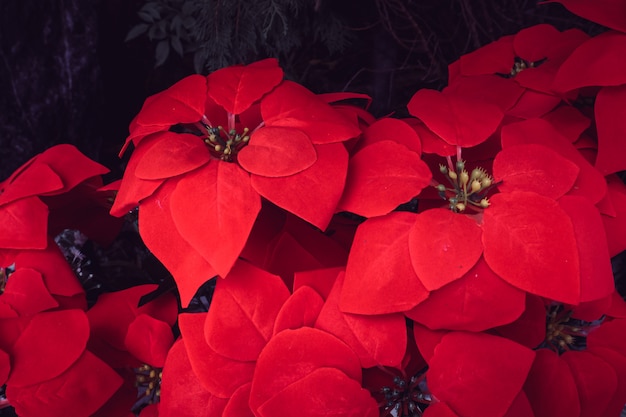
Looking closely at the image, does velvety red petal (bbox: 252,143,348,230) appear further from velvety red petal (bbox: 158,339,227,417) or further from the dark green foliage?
the dark green foliage

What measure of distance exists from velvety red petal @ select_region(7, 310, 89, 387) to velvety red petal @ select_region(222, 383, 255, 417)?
16cm

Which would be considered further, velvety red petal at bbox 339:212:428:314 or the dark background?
the dark background

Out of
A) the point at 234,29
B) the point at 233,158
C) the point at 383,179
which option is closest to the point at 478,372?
the point at 383,179

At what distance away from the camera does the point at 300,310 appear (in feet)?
1.70

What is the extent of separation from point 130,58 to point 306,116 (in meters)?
0.72

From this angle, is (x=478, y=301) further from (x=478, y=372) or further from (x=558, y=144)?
(x=558, y=144)

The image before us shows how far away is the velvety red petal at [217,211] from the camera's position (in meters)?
0.47

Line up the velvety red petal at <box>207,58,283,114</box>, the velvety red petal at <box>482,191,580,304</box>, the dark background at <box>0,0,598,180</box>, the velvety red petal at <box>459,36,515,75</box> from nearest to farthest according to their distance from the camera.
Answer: the velvety red petal at <box>482,191,580,304</box>
the velvety red petal at <box>207,58,283,114</box>
the velvety red petal at <box>459,36,515,75</box>
the dark background at <box>0,0,598,180</box>

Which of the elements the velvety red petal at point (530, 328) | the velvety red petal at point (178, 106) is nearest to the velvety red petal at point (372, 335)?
the velvety red petal at point (530, 328)

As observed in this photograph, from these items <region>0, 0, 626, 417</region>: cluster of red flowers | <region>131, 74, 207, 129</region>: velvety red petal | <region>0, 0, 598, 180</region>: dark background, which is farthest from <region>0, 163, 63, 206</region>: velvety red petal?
<region>0, 0, 598, 180</region>: dark background

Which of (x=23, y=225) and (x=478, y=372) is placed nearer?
(x=478, y=372)

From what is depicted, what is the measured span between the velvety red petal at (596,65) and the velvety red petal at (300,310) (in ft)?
0.98

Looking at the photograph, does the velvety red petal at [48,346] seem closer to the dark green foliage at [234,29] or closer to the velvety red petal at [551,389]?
the velvety red petal at [551,389]

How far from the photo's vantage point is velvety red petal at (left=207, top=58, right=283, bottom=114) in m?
0.56
